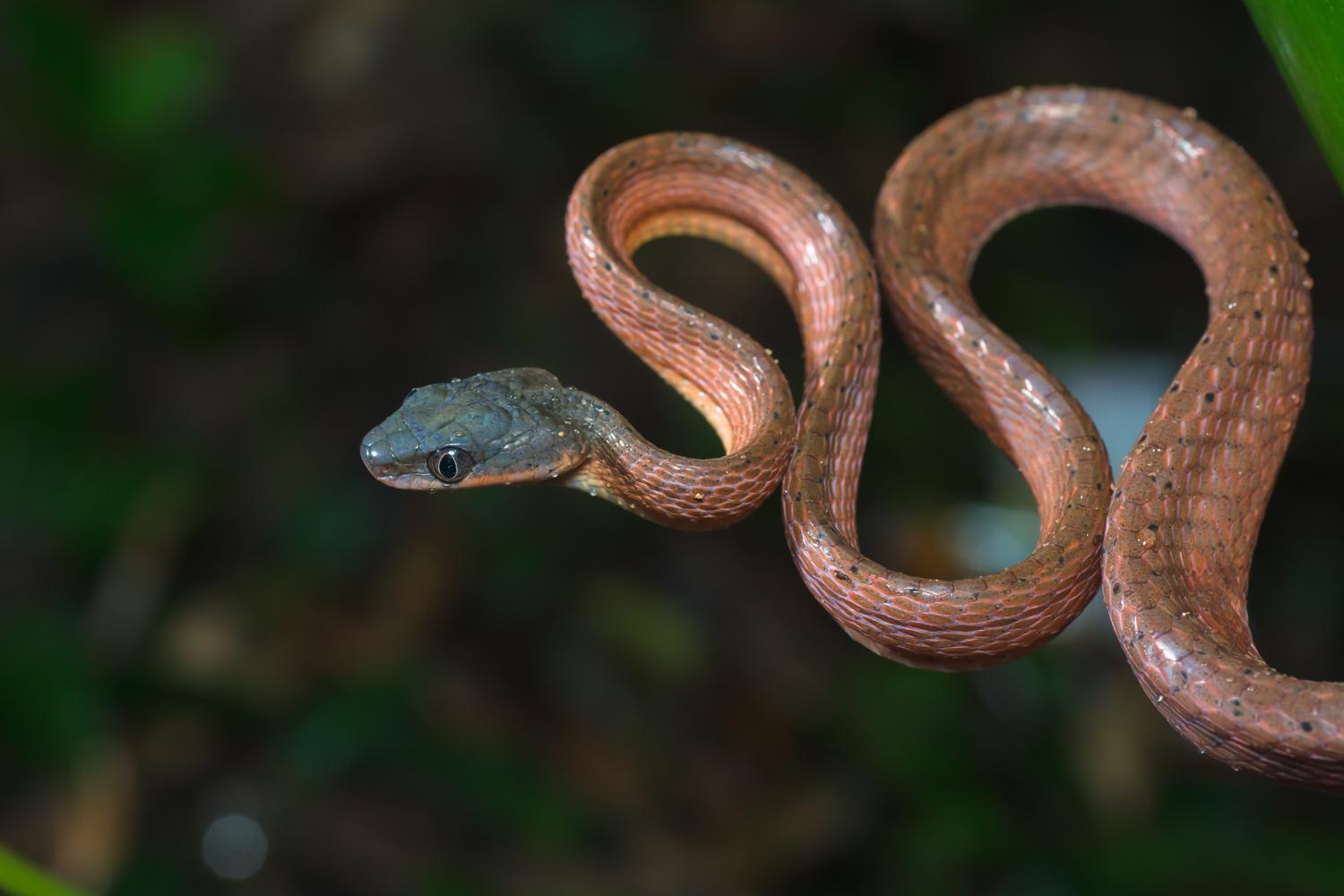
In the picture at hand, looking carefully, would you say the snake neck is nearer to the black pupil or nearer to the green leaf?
the black pupil

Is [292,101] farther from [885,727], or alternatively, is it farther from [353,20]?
[885,727]

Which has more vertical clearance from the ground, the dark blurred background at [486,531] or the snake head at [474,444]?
the snake head at [474,444]

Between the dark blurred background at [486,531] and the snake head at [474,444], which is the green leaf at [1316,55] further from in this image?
the dark blurred background at [486,531]

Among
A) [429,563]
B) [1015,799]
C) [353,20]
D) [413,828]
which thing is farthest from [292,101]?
[1015,799]

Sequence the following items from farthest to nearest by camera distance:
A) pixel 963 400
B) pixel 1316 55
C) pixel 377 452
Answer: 1. pixel 963 400
2. pixel 377 452
3. pixel 1316 55

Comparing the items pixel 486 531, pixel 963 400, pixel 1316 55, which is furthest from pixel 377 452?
pixel 486 531

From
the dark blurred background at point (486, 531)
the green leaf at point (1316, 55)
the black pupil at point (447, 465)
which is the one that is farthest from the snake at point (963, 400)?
the dark blurred background at point (486, 531)

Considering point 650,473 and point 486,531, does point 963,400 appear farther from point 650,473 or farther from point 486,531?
point 486,531
